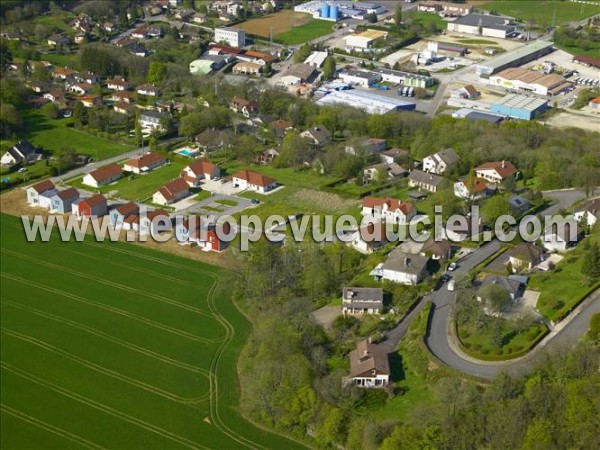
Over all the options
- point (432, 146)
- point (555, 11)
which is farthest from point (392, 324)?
Answer: point (555, 11)

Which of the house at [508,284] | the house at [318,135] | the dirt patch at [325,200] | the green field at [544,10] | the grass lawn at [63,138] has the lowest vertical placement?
the grass lawn at [63,138]

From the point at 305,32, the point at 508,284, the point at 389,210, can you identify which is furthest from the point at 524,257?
the point at 305,32

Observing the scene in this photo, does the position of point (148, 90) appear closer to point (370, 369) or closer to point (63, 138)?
point (63, 138)

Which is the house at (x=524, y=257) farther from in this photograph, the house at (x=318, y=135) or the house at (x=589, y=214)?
the house at (x=318, y=135)

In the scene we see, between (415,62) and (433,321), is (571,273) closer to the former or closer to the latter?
(433,321)

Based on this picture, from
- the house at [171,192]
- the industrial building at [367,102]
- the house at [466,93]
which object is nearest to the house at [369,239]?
the house at [171,192]
